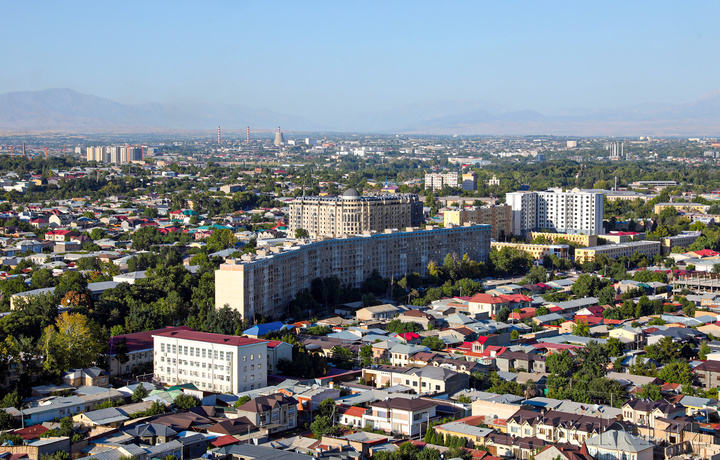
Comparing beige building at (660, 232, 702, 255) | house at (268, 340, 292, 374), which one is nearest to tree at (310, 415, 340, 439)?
house at (268, 340, 292, 374)

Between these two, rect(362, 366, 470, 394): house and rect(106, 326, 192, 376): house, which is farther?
rect(106, 326, 192, 376): house

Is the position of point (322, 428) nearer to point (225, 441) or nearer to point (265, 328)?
point (225, 441)

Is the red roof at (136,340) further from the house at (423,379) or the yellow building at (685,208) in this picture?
the yellow building at (685,208)

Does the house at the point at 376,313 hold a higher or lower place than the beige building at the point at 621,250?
lower

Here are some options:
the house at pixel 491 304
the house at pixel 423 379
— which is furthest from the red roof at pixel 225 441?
the house at pixel 491 304

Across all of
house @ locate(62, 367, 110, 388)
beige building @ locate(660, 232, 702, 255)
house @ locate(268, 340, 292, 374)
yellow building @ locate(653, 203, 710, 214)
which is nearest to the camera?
house @ locate(62, 367, 110, 388)

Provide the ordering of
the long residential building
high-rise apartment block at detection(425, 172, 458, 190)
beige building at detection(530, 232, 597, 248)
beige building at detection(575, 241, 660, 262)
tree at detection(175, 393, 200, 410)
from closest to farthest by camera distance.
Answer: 1. tree at detection(175, 393, 200, 410)
2. the long residential building
3. beige building at detection(575, 241, 660, 262)
4. beige building at detection(530, 232, 597, 248)
5. high-rise apartment block at detection(425, 172, 458, 190)

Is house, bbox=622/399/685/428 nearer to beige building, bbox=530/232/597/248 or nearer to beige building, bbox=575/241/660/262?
beige building, bbox=575/241/660/262

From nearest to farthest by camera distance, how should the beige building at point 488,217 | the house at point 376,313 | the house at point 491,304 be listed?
1. the house at point 376,313
2. the house at point 491,304
3. the beige building at point 488,217
